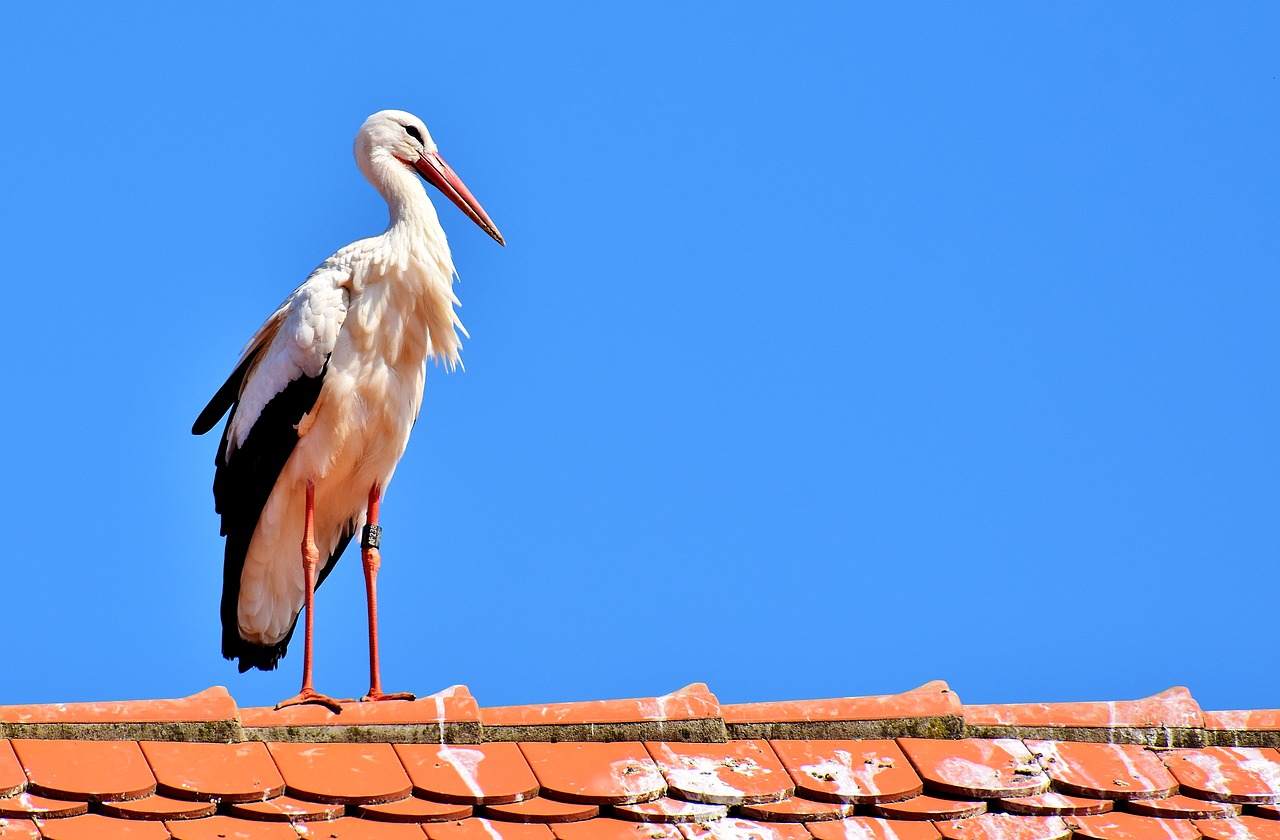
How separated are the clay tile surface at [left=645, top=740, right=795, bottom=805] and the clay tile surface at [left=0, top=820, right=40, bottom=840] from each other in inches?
54.5

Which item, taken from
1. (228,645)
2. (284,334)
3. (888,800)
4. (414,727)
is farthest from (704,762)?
(228,645)

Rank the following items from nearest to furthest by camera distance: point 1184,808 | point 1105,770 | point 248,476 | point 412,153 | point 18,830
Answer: point 18,830
point 1184,808
point 1105,770
point 248,476
point 412,153

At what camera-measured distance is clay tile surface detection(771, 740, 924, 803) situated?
4.05m

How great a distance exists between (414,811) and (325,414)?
2.83 meters

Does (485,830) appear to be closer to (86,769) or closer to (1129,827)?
(86,769)

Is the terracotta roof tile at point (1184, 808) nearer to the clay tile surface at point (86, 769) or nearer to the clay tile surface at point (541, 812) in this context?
the clay tile surface at point (541, 812)

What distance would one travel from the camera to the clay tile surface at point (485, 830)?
3.73 metres

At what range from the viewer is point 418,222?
6.73m

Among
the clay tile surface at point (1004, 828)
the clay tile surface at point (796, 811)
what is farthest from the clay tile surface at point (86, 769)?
the clay tile surface at point (1004, 828)

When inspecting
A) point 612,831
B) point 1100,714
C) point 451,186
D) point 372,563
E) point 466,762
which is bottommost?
point 612,831

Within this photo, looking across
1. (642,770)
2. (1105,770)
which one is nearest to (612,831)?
(642,770)

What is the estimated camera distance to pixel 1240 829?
13.6 ft

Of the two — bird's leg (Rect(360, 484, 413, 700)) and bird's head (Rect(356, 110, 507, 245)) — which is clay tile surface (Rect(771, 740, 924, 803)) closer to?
bird's leg (Rect(360, 484, 413, 700))

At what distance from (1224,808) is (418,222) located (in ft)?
12.4
